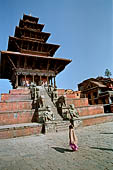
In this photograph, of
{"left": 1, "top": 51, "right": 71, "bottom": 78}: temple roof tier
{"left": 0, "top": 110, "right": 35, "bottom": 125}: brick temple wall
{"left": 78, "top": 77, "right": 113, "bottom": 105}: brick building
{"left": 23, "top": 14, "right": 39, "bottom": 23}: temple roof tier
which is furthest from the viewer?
{"left": 78, "top": 77, "right": 113, "bottom": 105}: brick building

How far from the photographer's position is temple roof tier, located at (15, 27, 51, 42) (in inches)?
764

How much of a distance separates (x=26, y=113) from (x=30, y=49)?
1394 cm

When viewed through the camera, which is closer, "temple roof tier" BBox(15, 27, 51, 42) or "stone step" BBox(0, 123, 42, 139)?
"stone step" BBox(0, 123, 42, 139)

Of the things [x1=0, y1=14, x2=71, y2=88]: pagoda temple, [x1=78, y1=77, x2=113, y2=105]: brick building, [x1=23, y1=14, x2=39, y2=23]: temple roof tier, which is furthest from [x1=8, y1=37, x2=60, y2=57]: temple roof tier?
[x1=78, y1=77, x2=113, y2=105]: brick building

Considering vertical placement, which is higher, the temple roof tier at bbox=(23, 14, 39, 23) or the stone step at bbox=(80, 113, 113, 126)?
the temple roof tier at bbox=(23, 14, 39, 23)

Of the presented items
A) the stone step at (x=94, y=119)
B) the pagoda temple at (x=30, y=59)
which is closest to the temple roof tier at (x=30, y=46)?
the pagoda temple at (x=30, y=59)

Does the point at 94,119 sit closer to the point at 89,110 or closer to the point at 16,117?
the point at 89,110

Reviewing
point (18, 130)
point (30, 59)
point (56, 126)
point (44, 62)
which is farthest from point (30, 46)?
point (18, 130)

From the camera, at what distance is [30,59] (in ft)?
56.1

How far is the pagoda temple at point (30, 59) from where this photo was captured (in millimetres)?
16500

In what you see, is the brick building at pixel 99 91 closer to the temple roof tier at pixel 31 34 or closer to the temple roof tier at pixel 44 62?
the temple roof tier at pixel 44 62

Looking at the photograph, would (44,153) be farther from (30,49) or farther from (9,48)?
(9,48)

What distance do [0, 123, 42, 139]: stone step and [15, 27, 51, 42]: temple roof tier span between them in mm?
16780

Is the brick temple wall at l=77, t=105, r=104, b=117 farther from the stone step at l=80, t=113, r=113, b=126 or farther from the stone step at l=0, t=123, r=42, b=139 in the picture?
the stone step at l=0, t=123, r=42, b=139
